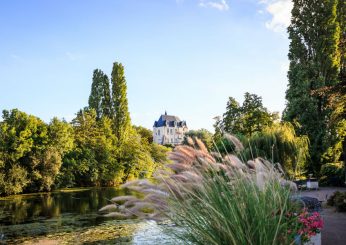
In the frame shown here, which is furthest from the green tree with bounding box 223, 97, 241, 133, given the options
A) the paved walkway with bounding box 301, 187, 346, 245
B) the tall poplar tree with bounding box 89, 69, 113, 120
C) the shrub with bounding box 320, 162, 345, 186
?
the paved walkway with bounding box 301, 187, 346, 245

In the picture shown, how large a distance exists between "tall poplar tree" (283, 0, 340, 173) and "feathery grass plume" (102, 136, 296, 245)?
19.1 meters

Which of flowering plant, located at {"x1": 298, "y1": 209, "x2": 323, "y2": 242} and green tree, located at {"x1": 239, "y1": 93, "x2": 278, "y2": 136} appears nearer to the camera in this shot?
flowering plant, located at {"x1": 298, "y1": 209, "x2": 323, "y2": 242}

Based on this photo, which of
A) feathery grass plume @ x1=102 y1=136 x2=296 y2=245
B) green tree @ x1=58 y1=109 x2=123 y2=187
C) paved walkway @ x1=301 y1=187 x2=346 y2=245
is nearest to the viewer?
feathery grass plume @ x1=102 y1=136 x2=296 y2=245

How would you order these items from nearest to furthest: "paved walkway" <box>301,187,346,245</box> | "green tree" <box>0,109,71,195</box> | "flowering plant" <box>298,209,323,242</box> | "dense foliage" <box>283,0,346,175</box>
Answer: "flowering plant" <box>298,209,323,242</box>
"paved walkway" <box>301,187,346,245</box>
"dense foliage" <box>283,0,346,175</box>
"green tree" <box>0,109,71,195</box>

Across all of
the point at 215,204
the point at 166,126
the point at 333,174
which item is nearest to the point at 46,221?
the point at 215,204

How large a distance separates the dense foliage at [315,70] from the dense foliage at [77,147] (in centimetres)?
916

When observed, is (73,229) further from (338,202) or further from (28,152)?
(28,152)

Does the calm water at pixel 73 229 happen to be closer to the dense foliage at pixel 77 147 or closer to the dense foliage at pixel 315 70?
the dense foliage at pixel 77 147

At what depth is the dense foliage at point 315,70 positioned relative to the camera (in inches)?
826

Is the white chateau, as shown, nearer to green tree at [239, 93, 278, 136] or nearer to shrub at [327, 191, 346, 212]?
green tree at [239, 93, 278, 136]

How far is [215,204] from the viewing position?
94.2 inches

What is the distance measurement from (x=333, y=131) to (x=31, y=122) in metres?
20.9

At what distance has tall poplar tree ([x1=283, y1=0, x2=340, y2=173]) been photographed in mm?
21047

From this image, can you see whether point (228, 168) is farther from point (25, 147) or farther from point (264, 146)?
point (25, 147)
